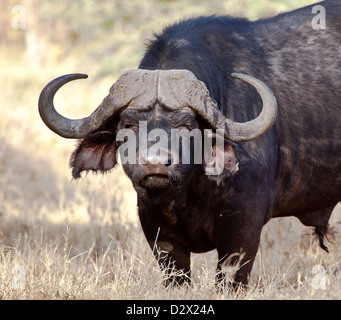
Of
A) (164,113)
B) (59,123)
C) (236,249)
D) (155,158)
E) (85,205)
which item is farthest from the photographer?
(85,205)

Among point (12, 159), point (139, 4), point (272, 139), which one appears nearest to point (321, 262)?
point (272, 139)

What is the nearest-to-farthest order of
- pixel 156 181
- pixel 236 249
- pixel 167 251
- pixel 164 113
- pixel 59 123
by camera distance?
pixel 156 181, pixel 164 113, pixel 59 123, pixel 236 249, pixel 167 251

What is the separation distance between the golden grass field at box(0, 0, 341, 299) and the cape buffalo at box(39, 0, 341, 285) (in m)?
0.35

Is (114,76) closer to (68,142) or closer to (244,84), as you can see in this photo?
(68,142)

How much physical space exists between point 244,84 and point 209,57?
0.30m

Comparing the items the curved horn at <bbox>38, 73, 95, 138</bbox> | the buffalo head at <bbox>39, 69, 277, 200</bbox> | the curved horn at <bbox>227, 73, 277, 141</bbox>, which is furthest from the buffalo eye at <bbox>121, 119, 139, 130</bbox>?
the curved horn at <bbox>227, 73, 277, 141</bbox>

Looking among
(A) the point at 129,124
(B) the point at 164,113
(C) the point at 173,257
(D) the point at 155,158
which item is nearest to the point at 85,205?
(C) the point at 173,257

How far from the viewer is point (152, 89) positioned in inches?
162

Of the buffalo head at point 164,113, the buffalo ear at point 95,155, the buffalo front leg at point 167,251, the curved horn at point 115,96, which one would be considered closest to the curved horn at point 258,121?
the buffalo head at point 164,113

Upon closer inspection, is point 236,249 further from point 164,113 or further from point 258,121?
point 164,113

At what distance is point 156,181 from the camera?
3914 mm

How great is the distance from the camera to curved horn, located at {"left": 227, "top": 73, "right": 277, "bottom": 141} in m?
4.04

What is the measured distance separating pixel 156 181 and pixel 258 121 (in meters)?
0.74

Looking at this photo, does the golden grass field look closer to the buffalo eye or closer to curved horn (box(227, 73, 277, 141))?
the buffalo eye
